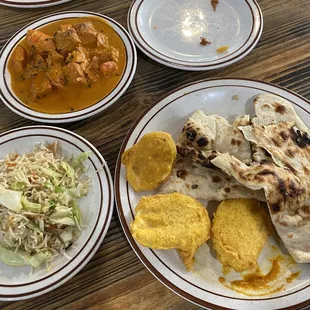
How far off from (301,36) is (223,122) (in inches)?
45.8

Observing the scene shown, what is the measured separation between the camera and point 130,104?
8.52ft

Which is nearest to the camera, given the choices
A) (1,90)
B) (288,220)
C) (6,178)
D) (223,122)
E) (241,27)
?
(288,220)

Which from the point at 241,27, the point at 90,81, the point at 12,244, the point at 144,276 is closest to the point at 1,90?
the point at 90,81

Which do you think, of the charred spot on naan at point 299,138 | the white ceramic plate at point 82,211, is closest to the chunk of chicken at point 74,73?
the white ceramic plate at point 82,211

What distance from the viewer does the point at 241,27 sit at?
9.42 ft

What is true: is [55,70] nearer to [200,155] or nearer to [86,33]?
[86,33]

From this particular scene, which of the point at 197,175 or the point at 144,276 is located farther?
the point at 197,175

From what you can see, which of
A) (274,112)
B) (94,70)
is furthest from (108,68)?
(274,112)

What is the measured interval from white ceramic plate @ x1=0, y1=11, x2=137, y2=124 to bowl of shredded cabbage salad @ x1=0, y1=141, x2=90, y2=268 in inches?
12.7

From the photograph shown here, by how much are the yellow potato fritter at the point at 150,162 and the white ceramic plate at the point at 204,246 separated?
0.06 meters

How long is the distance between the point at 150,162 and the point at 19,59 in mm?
1219

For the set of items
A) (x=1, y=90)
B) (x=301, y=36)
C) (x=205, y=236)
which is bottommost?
(x=205, y=236)

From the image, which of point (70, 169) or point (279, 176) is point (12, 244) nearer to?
point (70, 169)

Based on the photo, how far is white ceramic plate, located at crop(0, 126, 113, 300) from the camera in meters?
1.86
